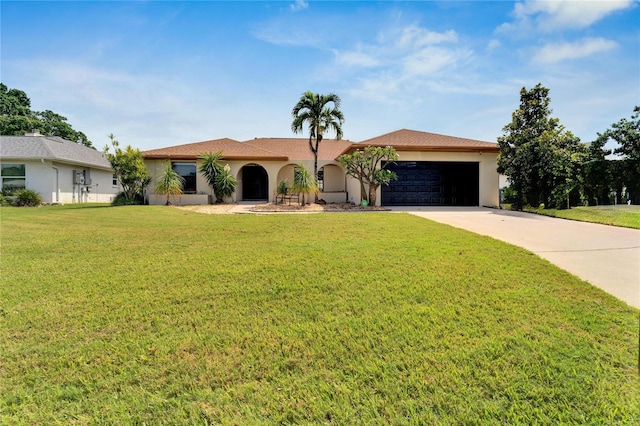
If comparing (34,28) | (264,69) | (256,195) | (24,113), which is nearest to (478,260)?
(264,69)

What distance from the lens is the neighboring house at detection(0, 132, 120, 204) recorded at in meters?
18.4

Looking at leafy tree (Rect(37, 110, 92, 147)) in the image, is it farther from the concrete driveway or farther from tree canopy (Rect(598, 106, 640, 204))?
tree canopy (Rect(598, 106, 640, 204))

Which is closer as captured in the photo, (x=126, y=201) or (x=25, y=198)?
(x=25, y=198)

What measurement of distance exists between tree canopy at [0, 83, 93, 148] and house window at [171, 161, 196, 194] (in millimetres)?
27579

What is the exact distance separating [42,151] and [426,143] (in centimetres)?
2354

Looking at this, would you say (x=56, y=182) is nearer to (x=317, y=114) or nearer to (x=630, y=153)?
(x=317, y=114)

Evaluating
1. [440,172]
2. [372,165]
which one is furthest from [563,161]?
[372,165]

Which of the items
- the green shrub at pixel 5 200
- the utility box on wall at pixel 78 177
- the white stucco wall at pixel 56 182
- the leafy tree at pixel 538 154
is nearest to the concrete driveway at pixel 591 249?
the leafy tree at pixel 538 154

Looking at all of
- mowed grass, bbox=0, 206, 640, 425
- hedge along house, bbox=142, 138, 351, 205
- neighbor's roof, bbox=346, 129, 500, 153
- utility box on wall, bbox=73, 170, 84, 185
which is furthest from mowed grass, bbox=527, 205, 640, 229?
utility box on wall, bbox=73, 170, 84, 185

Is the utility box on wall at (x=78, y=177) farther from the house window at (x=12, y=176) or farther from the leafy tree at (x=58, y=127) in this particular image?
the leafy tree at (x=58, y=127)

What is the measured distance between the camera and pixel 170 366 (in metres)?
2.46

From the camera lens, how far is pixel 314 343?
2711 mm

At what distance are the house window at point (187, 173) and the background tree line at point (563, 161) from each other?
61.7ft

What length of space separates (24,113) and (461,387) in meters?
58.6
